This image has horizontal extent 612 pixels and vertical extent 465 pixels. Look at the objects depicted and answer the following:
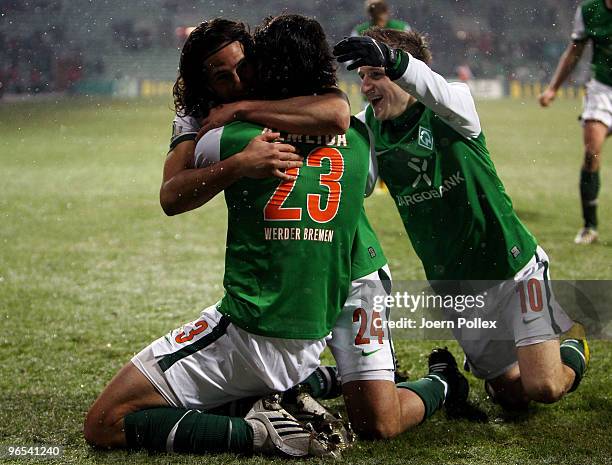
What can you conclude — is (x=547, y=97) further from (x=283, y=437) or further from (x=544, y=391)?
(x=283, y=437)

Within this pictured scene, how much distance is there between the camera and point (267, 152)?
105 inches

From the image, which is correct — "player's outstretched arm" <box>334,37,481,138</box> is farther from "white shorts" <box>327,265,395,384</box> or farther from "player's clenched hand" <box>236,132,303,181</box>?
"white shorts" <box>327,265,395,384</box>

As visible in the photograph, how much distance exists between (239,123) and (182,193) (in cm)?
28

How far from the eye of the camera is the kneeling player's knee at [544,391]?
10.3 feet

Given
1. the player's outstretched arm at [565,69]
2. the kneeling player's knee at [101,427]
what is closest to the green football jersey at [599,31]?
the player's outstretched arm at [565,69]

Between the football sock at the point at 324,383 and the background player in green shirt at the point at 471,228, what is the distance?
0.53 metres

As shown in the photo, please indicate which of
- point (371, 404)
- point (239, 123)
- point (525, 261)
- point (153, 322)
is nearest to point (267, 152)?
point (239, 123)

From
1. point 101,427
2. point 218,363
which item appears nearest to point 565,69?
point 218,363

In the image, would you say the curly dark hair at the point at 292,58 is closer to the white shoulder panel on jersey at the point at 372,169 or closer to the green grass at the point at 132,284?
the white shoulder panel on jersey at the point at 372,169

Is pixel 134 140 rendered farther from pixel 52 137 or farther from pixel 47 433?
pixel 47 433

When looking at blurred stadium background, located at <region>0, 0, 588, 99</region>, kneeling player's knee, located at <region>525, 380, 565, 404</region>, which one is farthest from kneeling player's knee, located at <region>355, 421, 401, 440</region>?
blurred stadium background, located at <region>0, 0, 588, 99</region>

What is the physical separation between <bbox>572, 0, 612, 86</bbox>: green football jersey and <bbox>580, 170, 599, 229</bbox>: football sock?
714mm

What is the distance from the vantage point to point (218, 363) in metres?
2.78

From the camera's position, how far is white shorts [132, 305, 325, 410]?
276 centimetres
